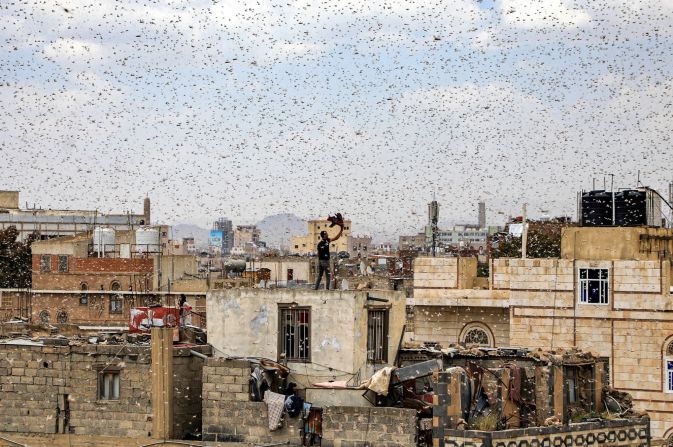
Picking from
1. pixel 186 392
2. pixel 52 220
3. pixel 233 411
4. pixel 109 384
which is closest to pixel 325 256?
pixel 186 392

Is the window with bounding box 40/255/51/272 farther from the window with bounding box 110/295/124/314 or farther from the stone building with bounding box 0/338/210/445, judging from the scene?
the stone building with bounding box 0/338/210/445

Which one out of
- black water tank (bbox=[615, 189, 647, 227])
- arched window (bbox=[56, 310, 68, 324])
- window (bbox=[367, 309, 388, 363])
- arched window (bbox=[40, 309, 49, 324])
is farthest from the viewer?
arched window (bbox=[40, 309, 49, 324])

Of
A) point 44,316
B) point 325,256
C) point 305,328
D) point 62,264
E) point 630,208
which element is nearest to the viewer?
point 305,328

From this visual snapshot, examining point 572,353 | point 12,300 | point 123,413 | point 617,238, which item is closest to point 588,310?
point 617,238

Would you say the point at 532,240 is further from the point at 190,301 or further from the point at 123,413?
the point at 123,413

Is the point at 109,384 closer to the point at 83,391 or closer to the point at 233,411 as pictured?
the point at 83,391

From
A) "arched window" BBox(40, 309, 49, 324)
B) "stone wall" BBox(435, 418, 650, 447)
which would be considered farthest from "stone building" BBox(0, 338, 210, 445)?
"arched window" BBox(40, 309, 49, 324)

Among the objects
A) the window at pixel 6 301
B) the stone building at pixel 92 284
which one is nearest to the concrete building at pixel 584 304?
the stone building at pixel 92 284

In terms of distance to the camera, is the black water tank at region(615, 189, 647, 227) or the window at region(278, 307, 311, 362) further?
the black water tank at region(615, 189, 647, 227)
